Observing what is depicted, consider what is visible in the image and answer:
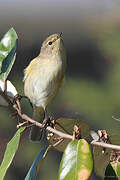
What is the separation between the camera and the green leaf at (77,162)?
850mm

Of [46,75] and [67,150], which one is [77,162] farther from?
[46,75]

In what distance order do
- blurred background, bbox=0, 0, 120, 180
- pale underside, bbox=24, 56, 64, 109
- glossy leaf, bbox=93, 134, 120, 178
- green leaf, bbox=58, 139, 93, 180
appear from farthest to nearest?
blurred background, bbox=0, 0, 120, 180
pale underside, bbox=24, 56, 64, 109
glossy leaf, bbox=93, 134, 120, 178
green leaf, bbox=58, 139, 93, 180

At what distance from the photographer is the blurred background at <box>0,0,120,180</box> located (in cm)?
409

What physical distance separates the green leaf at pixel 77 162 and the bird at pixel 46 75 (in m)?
0.65

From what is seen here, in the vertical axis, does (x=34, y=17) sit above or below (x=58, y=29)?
above

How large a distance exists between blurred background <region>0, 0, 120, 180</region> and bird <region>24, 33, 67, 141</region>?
3.18 feet

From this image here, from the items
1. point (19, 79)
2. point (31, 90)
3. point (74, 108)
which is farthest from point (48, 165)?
point (31, 90)

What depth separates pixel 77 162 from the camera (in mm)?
878

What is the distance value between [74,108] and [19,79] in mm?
587

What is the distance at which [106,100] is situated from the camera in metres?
4.08

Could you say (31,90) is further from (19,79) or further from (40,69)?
(19,79)

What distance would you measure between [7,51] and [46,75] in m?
0.46

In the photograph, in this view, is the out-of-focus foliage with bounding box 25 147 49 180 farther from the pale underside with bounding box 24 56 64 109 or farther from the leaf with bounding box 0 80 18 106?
the pale underside with bounding box 24 56 64 109

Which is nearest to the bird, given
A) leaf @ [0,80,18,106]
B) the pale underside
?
the pale underside
